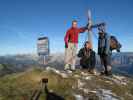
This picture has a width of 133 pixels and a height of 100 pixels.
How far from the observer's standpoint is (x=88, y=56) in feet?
56.6

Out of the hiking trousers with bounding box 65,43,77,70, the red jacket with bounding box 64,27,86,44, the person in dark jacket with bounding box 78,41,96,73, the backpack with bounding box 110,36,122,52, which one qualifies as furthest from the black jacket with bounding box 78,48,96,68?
the backpack with bounding box 110,36,122,52

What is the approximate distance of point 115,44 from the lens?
16375 mm

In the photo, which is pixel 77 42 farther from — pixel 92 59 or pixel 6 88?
pixel 6 88

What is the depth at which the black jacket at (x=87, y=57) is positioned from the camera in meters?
17.2

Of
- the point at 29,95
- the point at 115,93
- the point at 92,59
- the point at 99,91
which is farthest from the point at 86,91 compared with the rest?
Answer: the point at 92,59

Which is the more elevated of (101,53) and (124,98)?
(101,53)

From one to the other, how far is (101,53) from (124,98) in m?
5.24

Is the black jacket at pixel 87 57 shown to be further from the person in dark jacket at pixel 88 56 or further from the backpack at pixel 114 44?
the backpack at pixel 114 44

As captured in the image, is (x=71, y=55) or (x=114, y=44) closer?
(x=114, y=44)

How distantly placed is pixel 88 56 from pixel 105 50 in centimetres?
159

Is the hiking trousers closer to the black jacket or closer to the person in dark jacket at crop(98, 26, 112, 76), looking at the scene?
the black jacket

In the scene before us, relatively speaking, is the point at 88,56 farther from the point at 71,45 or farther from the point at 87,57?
the point at 71,45

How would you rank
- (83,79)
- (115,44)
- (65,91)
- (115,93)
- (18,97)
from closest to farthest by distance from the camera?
1. (18,97)
2. (65,91)
3. (115,93)
4. (83,79)
5. (115,44)

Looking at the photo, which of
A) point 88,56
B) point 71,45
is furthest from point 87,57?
point 71,45
